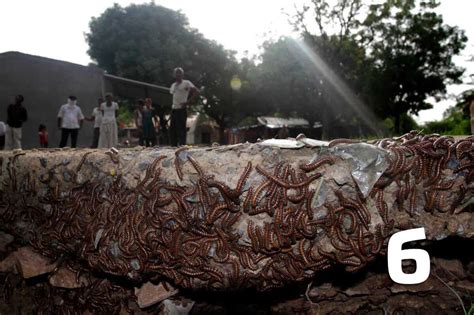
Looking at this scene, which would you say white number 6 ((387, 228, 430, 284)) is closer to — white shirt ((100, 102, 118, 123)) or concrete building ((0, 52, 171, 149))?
white shirt ((100, 102, 118, 123))

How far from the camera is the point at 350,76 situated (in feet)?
121

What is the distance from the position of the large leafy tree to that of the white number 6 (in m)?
36.0

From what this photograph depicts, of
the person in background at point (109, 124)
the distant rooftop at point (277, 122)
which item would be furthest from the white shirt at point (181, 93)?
the distant rooftop at point (277, 122)

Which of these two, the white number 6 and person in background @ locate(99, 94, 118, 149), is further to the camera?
person in background @ locate(99, 94, 118, 149)

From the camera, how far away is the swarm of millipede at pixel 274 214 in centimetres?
247

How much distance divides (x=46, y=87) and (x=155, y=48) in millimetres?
20979

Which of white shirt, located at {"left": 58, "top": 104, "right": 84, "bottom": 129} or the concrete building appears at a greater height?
the concrete building

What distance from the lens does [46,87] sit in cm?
1767

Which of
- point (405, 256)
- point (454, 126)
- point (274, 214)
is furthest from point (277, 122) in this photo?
point (274, 214)

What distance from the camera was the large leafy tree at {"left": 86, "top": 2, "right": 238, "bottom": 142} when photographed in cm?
3759

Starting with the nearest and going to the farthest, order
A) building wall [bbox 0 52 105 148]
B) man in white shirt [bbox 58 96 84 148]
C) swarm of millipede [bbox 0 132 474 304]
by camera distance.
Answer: swarm of millipede [bbox 0 132 474 304] < man in white shirt [bbox 58 96 84 148] < building wall [bbox 0 52 105 148]

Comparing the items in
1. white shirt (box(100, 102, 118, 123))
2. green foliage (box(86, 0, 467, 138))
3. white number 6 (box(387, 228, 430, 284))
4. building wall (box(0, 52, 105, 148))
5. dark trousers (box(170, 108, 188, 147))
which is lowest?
white number 6 (box(387, 228, 430, 284))

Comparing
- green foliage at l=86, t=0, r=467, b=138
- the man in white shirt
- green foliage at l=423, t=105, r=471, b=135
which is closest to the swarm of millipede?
green foliage at l=423, t=105, r=471, b=135

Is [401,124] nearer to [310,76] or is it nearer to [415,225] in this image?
[310,76]
